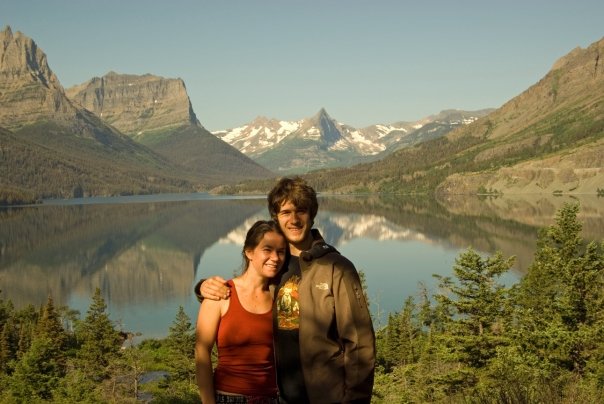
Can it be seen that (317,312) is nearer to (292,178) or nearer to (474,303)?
(292,178)

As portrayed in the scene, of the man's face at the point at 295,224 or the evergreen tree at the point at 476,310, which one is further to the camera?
the evergreen tree at the point at 476,310

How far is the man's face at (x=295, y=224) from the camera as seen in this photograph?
514cm

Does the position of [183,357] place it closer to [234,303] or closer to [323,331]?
[234,303]

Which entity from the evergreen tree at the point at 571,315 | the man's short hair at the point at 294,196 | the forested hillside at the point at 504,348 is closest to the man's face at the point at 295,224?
the man's short hair at the point at 294,196

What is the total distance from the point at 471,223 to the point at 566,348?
122330mm

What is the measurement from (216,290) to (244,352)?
636mm

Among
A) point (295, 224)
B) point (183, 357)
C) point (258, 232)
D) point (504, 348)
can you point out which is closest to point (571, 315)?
point (504, 348)

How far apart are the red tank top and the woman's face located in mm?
316

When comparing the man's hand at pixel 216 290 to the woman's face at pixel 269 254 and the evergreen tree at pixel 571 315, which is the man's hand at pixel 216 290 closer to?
the woman's face at pixel 269 254

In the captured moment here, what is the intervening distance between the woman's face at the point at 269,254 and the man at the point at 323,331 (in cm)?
20

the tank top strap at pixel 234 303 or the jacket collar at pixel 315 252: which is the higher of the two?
the jacket collar at pixel 315 252

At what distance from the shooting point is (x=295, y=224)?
5.15 meters

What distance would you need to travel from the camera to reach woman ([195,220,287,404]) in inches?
199

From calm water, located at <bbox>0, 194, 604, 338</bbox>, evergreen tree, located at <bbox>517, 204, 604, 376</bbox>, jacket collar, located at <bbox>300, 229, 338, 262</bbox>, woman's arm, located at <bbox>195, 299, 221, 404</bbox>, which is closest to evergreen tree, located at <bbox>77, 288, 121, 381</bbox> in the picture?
calm water, located at <bbox>0, 194, 604, 338</bbox>
